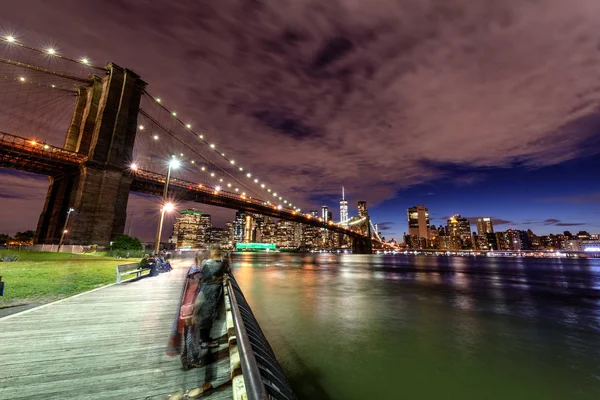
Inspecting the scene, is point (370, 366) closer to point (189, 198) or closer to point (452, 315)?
point (452, 315)

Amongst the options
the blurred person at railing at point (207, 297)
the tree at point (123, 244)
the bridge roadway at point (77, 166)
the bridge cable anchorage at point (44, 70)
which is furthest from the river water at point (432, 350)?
the bridge cable anchorage at point (44, 70)

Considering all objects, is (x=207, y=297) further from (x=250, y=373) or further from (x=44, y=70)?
(x=44, y=70)

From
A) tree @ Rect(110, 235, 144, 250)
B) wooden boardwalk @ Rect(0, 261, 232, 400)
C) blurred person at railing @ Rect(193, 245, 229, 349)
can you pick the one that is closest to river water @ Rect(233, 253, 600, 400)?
blurred person at railing @ Rect(193, 245, 229, 349)

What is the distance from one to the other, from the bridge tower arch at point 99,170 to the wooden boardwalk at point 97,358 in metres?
32.2

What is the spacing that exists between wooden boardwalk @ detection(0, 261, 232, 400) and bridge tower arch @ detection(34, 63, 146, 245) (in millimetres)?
32217

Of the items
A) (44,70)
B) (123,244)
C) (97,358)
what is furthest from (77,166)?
(97,358)

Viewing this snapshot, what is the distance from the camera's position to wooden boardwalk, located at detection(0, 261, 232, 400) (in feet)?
10.6

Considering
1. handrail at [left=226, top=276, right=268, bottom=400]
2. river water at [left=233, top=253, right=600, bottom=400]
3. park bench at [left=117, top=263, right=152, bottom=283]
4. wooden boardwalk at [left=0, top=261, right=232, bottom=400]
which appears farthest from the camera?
park bench at [left=117, top=263, right=152, bottom=283]

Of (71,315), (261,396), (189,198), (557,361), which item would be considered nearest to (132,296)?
(71,315)

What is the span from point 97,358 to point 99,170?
3852 cm

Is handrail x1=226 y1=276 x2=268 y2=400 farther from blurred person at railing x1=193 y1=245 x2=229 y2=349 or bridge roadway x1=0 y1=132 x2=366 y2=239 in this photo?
bridge roadway x1=0 y1=132 x2=366 y2=239

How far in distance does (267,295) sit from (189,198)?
45.1 metres

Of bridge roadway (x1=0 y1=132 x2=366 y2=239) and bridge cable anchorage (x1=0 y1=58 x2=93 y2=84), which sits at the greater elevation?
bridge cable anchorage (x1=0 y1=58 x2=93 y2=84)

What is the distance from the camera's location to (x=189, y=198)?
5641 cm
